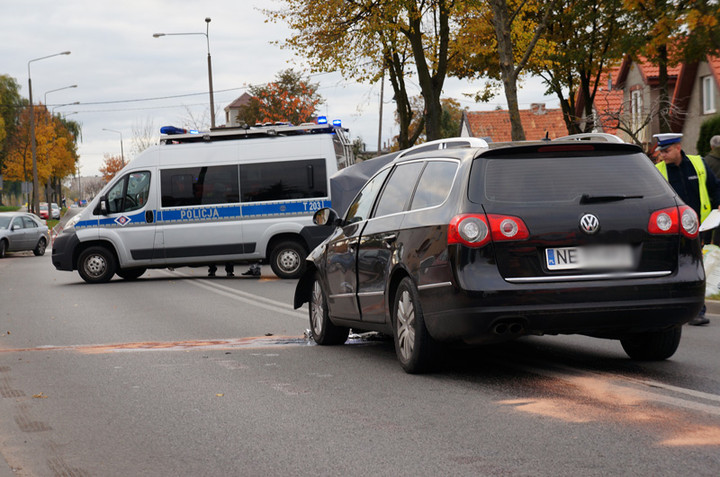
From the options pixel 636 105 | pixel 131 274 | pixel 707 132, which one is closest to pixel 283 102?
pixel 636 105

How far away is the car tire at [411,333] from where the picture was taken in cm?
724

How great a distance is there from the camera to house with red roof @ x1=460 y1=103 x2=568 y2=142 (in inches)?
2694

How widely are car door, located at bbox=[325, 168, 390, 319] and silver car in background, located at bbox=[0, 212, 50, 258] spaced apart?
29.2m

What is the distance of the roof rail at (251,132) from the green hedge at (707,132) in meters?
18.7

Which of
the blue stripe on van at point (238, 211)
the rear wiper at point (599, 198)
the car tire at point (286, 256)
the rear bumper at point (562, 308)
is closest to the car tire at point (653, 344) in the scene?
the rear bumper at point (562, 308)

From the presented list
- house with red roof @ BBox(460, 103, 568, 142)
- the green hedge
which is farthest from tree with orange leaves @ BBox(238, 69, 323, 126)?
the green hedge

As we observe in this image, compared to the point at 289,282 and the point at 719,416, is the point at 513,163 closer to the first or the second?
the point at 719,416

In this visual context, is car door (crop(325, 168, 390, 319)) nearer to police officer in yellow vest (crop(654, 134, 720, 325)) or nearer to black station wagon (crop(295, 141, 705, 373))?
black station wagon (crop(295, 141, 705, 373))

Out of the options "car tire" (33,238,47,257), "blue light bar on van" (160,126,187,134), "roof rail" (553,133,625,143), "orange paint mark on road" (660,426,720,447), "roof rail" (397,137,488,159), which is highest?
"blue light bar on van" (160,126,187,134)

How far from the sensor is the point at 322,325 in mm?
9617

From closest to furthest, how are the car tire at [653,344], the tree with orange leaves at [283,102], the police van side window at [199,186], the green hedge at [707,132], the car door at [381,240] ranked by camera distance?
the car tire at [653,344] < the car door at [381,240] < the police van side window at [199,186] < the green hedge at [707,132] < the tree with orange leaves at [283,102]

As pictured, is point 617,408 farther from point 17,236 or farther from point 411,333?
point 17,236

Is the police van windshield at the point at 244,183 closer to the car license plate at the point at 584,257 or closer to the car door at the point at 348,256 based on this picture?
the car door at the point at 348,256

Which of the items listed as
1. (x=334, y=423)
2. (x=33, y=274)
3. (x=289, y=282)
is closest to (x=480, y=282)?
(x=334, y=423)
